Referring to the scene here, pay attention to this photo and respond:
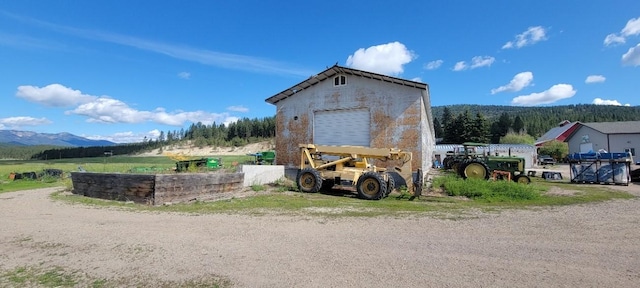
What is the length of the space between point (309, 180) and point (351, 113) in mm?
6008

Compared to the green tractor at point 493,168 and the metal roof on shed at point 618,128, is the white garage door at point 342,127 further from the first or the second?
the metal roof on shed at point 618,128

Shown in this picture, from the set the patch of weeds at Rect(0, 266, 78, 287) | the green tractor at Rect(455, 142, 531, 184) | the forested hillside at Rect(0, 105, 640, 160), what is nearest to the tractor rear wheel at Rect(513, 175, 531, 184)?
the green tractor at Rect(455, 142, 531, 184)

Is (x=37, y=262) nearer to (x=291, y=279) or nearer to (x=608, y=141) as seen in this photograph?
(x=291, y=279)

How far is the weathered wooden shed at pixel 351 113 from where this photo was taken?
57.4ft

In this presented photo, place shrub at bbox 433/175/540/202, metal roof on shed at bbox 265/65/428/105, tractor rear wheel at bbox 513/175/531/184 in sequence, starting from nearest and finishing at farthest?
1. shrub at bbox 433/175/540/202
2. metal roof on shed at bbox 265/65/428/105
3. tractor rear wheel at bbox 513/175/531/184

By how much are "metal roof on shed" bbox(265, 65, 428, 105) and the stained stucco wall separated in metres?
0.24

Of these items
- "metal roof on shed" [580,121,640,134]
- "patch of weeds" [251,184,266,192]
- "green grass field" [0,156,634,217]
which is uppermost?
"metal roof on shed" [580,121,640,134]

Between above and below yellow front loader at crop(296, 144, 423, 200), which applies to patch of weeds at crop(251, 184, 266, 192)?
below

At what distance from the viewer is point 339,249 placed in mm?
5621

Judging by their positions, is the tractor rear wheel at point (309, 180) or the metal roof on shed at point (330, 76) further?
the metal roof on shed at point (330, 76)

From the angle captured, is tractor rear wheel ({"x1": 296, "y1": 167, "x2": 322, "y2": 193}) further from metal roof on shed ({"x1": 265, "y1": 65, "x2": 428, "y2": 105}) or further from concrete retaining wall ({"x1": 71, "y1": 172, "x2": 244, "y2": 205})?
metal roof on shed ({"x1": 265, "y1": 65, "x2": 428, "y2": 105})

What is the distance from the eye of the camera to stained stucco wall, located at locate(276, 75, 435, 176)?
17391 mm

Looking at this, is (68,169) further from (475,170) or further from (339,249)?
(339,249)

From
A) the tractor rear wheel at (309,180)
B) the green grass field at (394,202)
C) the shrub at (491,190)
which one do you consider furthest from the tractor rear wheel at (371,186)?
the shrub at (491,190)
